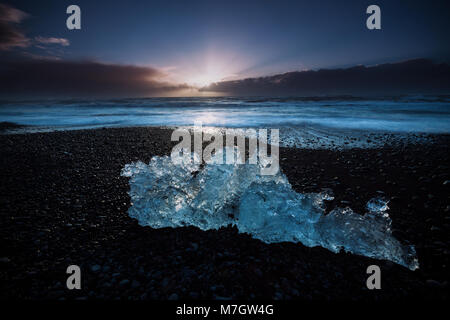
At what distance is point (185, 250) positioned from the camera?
2721mm

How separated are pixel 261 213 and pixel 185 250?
45.6 inches

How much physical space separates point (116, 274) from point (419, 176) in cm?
626

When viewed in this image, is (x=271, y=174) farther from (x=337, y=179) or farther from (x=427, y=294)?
(x=427, y=294)

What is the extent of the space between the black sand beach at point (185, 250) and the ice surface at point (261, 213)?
14 centimetres

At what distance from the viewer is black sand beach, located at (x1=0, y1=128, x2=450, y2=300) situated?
220 centimetres

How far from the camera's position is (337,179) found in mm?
5027

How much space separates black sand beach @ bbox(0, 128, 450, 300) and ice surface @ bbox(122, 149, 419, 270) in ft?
0.46

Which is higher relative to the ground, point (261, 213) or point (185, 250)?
point (261, 213)

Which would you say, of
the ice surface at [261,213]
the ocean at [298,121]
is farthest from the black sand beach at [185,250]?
the ocean at [298,121]

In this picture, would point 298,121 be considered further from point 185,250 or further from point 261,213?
point 185,250

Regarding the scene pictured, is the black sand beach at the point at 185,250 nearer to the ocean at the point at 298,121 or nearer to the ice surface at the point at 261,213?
the ice surface at the point at 261,213

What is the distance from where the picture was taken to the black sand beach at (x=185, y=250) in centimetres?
220

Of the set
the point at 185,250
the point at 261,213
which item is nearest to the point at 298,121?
the point at 261,213

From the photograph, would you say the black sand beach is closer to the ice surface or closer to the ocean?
the ice surface
